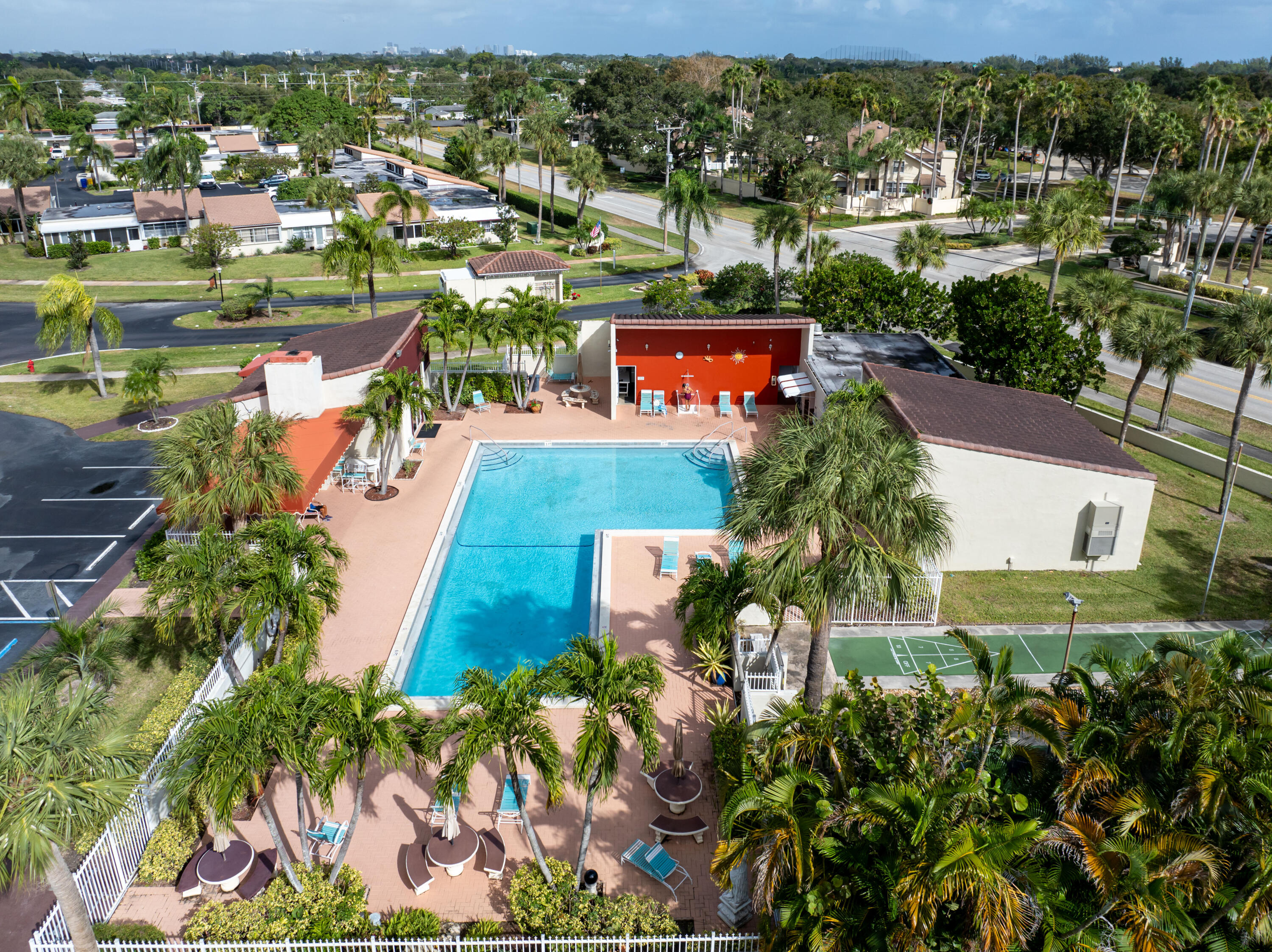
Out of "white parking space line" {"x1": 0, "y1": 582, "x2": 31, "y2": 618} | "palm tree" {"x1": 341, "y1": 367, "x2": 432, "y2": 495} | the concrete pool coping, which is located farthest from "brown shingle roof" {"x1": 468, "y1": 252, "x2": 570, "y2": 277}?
"white parking space line" {"x1": 0, "y1": 582, "x2": 31, "y2": 618}

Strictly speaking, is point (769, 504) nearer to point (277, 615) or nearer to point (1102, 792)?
point (1102, 792)

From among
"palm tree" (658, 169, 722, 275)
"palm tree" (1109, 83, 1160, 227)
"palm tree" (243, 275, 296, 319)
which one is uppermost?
"palm tree" (1109, 83, 1160, 227)

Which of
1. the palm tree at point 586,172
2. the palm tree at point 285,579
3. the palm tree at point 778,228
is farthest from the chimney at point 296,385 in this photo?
the palm tree at point 586,172

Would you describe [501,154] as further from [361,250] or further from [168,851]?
[168,851]

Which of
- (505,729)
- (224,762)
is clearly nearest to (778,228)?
(505,729)

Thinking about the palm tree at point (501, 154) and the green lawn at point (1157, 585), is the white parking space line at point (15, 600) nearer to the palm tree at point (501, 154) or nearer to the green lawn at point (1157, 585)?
the green lawn at point (1157, 585)

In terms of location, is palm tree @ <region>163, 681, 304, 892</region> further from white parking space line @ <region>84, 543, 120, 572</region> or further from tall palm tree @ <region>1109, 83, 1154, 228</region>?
tall palm tree @ <region>1109, 83, 1154, 228</region>
